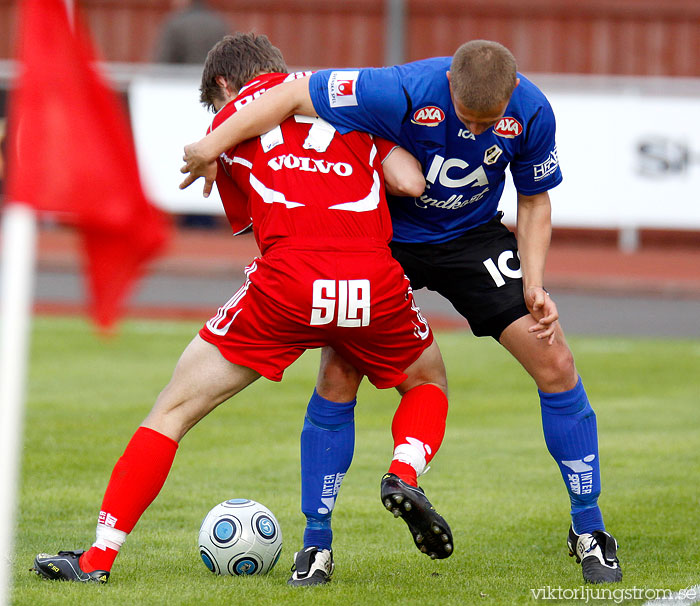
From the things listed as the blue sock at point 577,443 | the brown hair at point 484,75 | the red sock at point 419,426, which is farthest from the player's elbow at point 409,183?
the blue sock at point 577,443

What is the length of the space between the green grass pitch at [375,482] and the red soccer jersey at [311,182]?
1224 mm

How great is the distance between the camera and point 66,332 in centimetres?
1143

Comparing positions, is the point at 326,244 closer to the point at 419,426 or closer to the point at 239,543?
the point at 419,426

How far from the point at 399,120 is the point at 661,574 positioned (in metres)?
1.85

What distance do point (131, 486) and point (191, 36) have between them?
465 inches

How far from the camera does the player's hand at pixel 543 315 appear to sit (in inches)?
174

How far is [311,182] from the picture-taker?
4.25 meters

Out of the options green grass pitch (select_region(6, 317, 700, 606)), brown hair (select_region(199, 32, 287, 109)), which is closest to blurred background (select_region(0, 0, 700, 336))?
green grass pitch (select_region(6, 317, 700, 606))

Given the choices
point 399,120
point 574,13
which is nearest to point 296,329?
point 399,120

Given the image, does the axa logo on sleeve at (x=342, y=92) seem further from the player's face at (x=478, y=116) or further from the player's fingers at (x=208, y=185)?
the player's fingers at (x=208, y=185)

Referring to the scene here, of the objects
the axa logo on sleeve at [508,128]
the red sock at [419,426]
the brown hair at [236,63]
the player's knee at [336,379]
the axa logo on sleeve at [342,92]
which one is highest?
the brown hair at [236,63]

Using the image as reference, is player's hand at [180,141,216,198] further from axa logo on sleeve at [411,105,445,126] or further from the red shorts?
axa logo on sleeve at [411,105,445,126]

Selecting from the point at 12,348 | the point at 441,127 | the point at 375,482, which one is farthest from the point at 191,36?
the point at 12,348

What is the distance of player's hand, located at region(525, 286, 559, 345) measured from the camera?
4.43m
